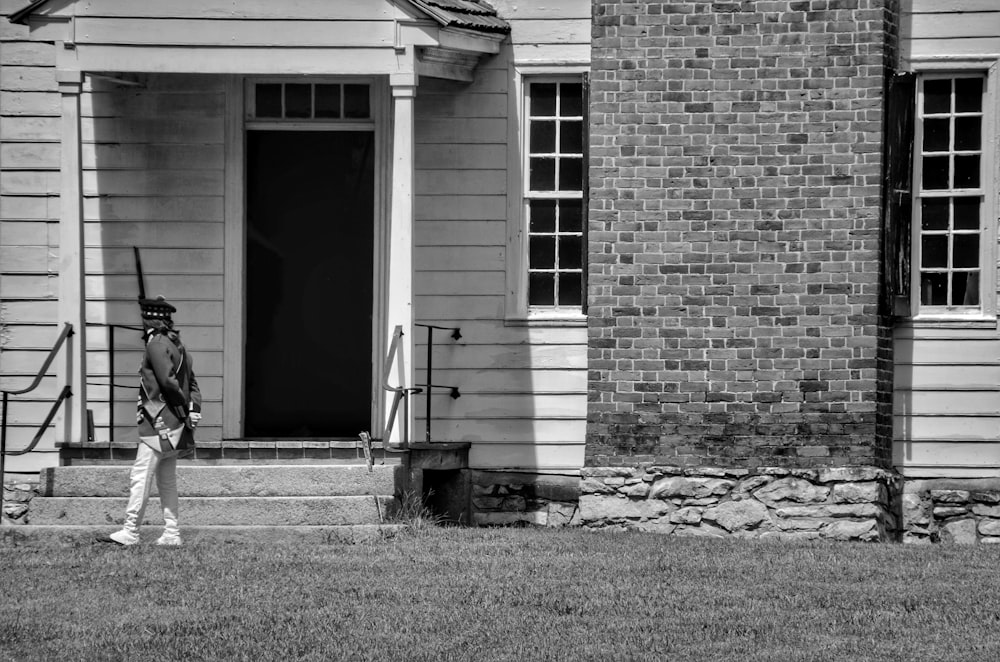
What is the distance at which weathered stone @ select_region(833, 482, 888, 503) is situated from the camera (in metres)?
11.7

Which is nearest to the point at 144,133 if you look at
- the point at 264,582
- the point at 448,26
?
the point at 448,26

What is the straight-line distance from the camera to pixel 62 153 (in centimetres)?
1177

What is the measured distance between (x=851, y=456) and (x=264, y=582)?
16.4ft

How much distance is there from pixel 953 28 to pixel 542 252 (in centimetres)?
371

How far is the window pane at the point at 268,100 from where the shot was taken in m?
13.0

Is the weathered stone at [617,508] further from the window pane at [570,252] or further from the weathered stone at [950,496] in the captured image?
the weathered stone at [950,496]

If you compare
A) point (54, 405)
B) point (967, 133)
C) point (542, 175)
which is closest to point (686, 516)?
point (542, 175)

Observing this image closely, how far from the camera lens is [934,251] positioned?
12.5 metres

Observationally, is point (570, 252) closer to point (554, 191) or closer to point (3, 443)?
point (554, 191)

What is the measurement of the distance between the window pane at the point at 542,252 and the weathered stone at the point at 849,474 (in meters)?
2.76

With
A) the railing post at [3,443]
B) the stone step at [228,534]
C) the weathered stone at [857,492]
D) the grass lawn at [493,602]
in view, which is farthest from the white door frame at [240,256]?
the weathered stone at [857,492]

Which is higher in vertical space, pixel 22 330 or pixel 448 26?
pixel 448 26

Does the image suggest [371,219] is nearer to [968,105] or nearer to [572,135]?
[572,135]

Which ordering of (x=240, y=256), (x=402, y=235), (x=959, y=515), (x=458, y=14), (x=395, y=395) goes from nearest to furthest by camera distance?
1. (x=395, y=395)
2. (x=402, y=235)
3. (x=458, y=14)
4. (x=959, y=515)
5. (x=240, y=256)
